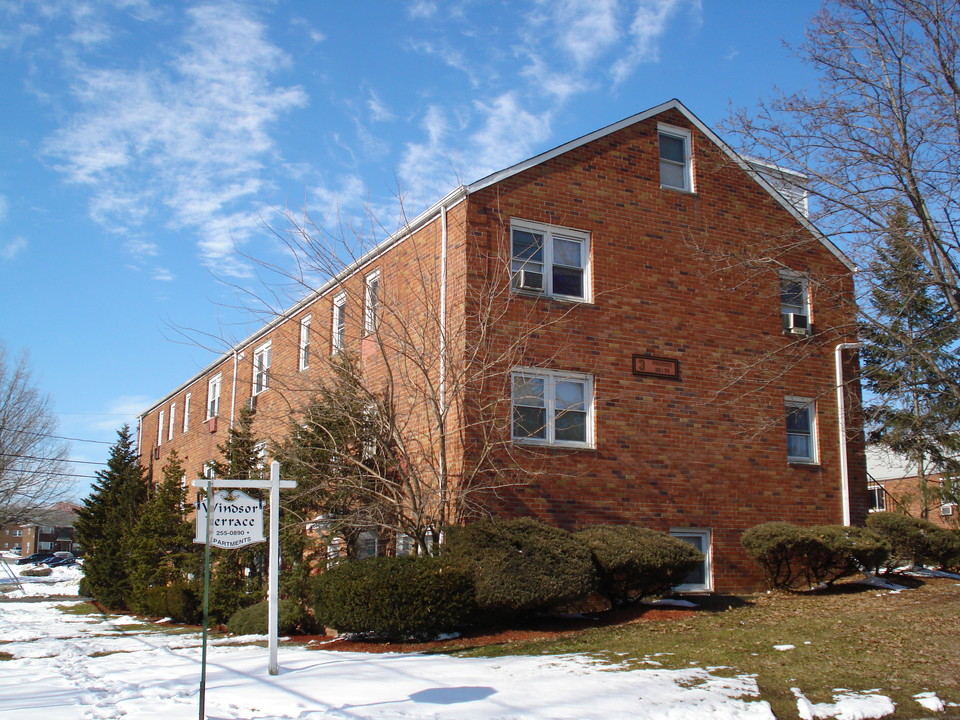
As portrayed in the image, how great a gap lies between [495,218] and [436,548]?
5753 mm

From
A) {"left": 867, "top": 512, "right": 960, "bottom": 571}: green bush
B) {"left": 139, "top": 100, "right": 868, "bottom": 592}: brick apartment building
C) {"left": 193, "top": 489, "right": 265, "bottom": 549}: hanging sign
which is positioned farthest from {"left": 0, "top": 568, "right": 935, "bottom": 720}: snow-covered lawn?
{"left": 867, "top": 512, "right": 960, "bottom": 571}: green bush

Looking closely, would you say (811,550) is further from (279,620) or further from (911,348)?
(279,620)

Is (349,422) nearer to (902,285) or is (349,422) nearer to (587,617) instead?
(587,617)

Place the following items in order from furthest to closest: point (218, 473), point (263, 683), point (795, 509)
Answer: point (218, 473) < point (795, 509) < point (263, 683)

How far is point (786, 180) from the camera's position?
15.4m

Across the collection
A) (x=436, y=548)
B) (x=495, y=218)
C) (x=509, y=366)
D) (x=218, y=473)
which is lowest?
(x=436, y=548)

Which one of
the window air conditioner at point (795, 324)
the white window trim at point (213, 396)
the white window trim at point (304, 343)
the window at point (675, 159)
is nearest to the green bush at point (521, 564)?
the window air conditioner at point (795, 324)

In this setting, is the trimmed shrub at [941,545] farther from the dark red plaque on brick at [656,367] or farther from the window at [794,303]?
the dark red plaque on brick at [656,367]

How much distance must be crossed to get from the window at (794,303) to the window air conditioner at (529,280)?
5.59 meters

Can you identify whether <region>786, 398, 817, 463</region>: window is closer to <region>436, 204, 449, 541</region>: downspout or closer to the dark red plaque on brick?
the dark red plaque on brick

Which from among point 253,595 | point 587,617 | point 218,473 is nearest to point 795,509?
point 587,617

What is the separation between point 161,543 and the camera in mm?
22156

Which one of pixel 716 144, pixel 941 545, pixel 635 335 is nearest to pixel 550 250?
pixel 635 335

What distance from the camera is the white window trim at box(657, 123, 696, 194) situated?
18156 millimetres
